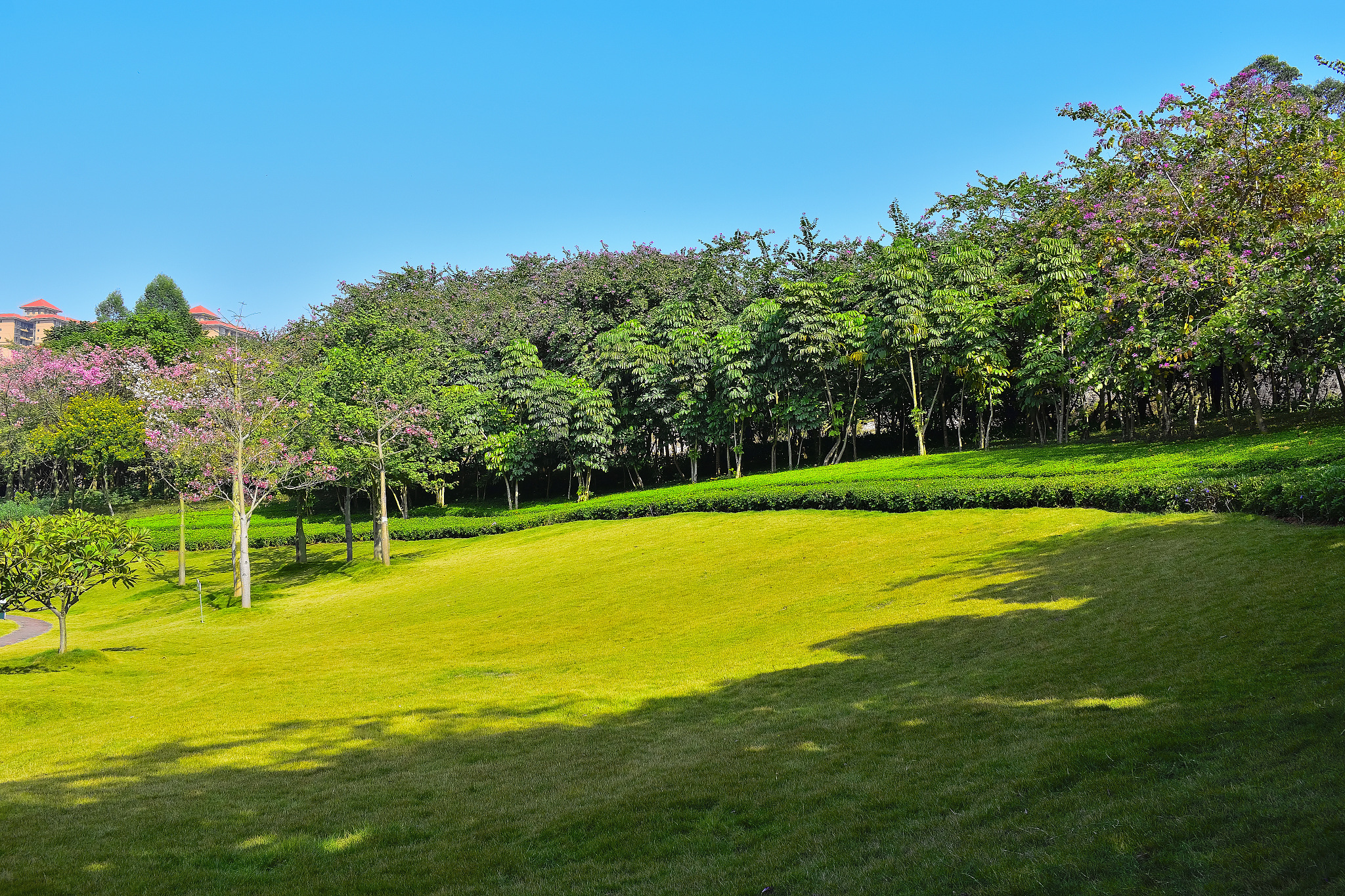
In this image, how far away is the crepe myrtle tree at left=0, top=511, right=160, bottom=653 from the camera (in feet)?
52.2

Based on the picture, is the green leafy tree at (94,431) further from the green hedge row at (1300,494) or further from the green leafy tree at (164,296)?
the green leafy tree at (164,296)

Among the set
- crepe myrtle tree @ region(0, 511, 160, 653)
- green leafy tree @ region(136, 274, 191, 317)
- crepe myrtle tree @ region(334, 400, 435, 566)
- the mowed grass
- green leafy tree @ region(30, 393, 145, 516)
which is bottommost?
the mowed grass

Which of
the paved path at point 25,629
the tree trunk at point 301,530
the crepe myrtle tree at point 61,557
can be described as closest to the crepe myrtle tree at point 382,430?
the tree trunk at point 301,530

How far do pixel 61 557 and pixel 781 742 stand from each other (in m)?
15.4

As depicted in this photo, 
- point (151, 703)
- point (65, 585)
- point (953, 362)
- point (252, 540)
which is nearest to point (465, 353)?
point (252, 540)

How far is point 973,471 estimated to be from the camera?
2609 centimetres

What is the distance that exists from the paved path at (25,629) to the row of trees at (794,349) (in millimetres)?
5166

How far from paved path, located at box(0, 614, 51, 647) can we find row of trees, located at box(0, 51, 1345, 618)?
5166 millimetres

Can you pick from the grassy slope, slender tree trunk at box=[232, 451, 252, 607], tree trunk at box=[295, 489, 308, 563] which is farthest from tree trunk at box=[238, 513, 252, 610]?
tree trunk at box=[295, 489, 308, 563]

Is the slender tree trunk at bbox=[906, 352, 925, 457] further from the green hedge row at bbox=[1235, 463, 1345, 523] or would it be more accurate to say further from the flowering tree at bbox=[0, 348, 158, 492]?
the flowering tree at bbox=[0, 348, 158, 492]

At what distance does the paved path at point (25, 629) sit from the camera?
2197cm

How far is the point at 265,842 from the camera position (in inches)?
257

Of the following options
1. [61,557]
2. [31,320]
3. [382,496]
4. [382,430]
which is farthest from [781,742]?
[31,320]

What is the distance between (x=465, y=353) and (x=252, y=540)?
14514 mm
